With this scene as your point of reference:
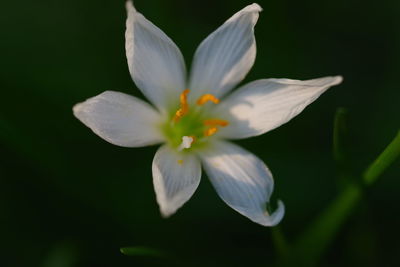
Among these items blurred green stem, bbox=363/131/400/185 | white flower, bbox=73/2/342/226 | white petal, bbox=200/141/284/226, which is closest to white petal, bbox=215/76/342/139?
white flower, bbox=73/2/342/226

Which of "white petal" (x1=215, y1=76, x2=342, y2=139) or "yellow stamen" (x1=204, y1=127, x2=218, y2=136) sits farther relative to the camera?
"yellow stamen" (x1=204, y1=127, x2=218, y2=136)

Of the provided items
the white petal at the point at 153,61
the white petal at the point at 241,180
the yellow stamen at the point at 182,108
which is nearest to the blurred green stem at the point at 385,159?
the white petal at the point at 241,180

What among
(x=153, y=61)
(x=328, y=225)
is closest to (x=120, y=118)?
(x=153, y=61)

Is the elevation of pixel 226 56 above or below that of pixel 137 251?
above

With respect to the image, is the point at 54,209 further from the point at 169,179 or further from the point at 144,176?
the point at 169,179

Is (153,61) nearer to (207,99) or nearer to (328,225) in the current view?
(207,99)

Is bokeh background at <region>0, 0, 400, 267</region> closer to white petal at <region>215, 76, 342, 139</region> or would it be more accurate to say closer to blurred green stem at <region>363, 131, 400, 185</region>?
blurred green stem at <region>363, 131, 400, 185</region>

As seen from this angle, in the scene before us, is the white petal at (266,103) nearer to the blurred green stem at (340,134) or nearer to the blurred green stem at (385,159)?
the blurred green stem at (340,134)

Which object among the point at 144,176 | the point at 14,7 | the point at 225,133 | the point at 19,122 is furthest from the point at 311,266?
the point at 14,7
